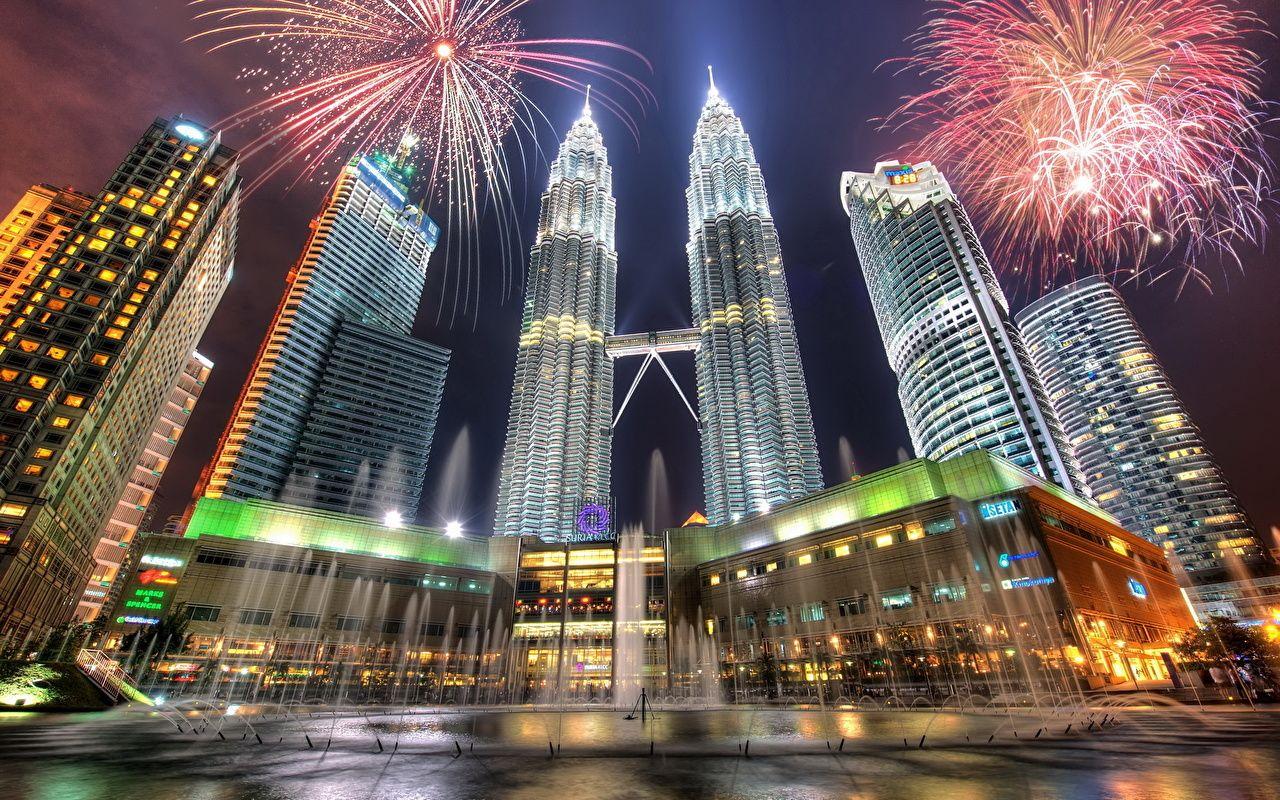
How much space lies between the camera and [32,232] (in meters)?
96.1

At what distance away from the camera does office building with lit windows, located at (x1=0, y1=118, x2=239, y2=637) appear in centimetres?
7312

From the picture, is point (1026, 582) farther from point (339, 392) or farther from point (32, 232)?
point (339, 392)

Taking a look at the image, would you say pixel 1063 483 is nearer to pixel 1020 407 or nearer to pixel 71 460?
pixel 1020 407

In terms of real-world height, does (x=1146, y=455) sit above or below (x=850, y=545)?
above

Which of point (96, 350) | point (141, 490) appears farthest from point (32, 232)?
point (141, 490)

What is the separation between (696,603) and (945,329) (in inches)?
3613

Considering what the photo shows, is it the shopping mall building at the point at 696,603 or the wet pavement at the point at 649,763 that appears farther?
the shopping mall building at the point at 696,603

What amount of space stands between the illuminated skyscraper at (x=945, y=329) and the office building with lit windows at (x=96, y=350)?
139m

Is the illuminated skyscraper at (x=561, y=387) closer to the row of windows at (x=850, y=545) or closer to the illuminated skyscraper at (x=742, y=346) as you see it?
the illuminated skyscraper at (x=742, y=346)

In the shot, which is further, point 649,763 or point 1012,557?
point 1012,557

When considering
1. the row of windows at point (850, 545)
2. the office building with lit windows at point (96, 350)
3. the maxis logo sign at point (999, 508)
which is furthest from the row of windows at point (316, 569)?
the maxis logo sign at point (999, 508)

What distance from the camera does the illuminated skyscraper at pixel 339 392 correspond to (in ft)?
479

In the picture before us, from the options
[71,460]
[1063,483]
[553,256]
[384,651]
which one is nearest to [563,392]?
[553,256]

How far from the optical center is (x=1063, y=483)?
329 feet
